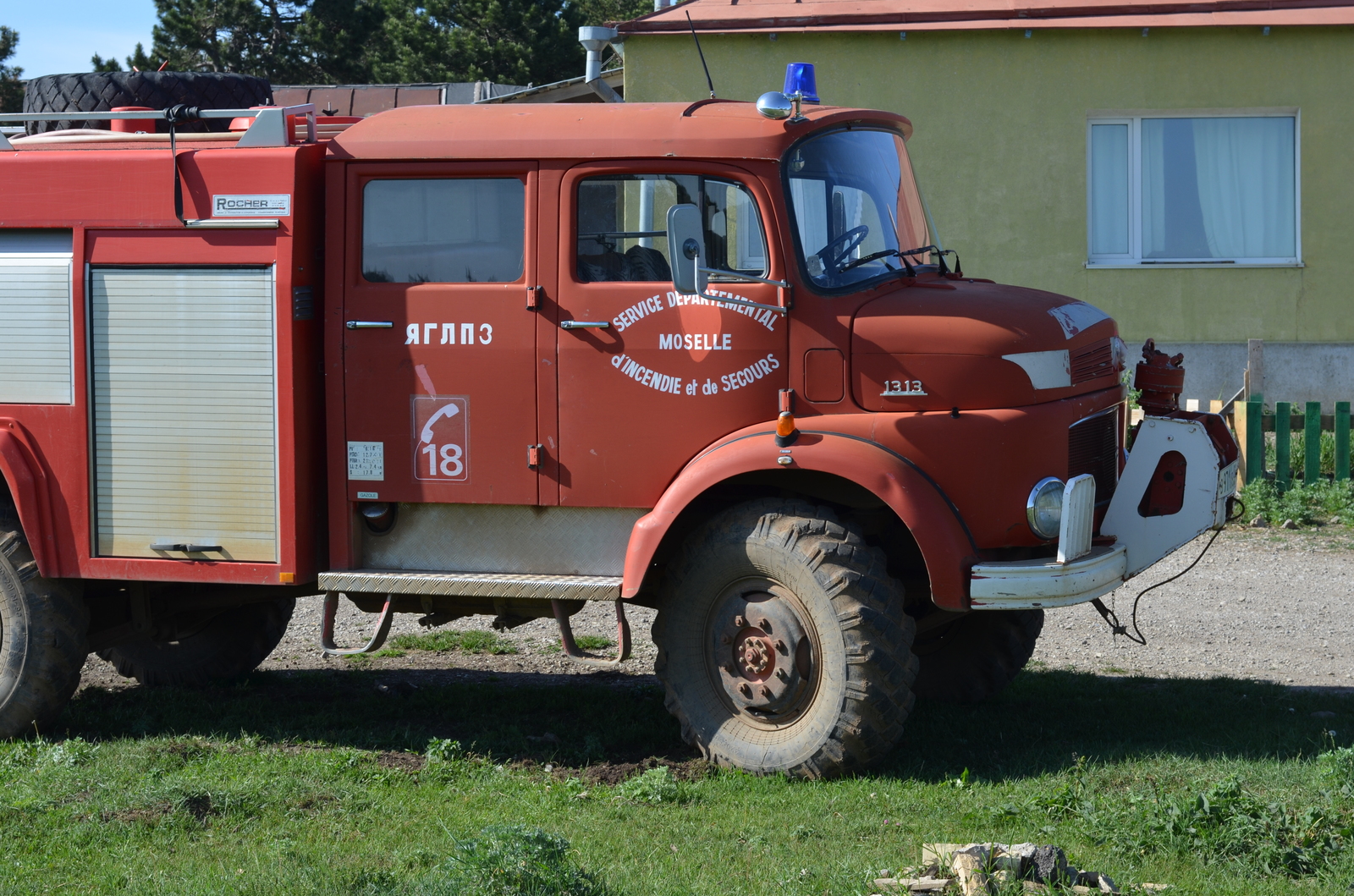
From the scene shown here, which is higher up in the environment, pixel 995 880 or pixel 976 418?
pixel 976 418

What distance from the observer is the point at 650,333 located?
18.3 ft

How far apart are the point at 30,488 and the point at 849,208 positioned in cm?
374

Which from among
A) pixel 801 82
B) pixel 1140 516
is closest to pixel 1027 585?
pixel 1140 516

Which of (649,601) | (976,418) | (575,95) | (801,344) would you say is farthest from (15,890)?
(575,95)

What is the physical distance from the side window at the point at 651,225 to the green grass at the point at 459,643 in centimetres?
327

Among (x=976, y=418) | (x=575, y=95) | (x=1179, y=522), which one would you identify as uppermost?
(x=575, y=95)

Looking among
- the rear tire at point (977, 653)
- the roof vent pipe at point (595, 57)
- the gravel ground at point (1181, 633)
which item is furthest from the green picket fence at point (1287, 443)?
the roof vent pipe at point (595, 57)

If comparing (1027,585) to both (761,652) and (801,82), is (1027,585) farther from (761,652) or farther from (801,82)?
(801,82)

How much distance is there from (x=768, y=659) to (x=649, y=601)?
2.82ft

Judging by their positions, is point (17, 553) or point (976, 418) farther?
point (17, 553)

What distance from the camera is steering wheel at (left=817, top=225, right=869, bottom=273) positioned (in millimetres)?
5598

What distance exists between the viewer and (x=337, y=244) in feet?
19.1

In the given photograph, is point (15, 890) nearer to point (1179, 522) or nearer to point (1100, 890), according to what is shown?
point (1100, 890)

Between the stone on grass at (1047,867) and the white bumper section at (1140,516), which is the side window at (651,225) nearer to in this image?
the white bumper section at (1140,516)
